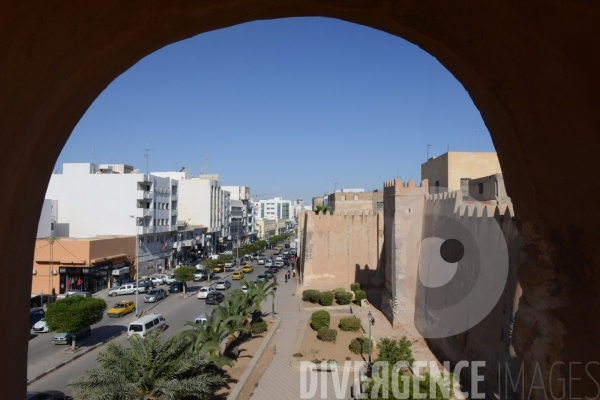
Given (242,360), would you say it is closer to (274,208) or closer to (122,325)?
(122,325)

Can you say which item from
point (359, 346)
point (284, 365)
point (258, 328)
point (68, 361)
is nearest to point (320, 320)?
point (258, 328)

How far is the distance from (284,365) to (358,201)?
102 ft

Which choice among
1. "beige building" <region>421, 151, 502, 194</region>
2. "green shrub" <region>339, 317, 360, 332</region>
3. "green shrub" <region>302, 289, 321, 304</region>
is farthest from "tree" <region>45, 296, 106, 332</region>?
"beige building" <region>421, 151, 502, 194</region>

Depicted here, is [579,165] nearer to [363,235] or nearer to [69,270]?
[363,235]

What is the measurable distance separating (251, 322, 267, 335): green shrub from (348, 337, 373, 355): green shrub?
4081 mm

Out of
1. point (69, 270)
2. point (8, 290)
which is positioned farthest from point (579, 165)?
point (69, 270)

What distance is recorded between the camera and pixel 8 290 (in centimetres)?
146

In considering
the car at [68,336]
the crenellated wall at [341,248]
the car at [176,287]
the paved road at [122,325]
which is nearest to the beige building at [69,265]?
the paved road at [122,325]

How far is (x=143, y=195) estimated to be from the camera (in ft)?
108

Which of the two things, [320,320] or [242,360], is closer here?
[242,360]

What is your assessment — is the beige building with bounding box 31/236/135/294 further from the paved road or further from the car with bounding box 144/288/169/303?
the car with bounding box 144/288/169/303

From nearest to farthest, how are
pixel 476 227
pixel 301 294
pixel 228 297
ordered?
1. pixel 476 227
2. pixel 228 297
3. pixel 301 294

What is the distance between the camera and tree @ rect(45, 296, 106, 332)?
15117mm

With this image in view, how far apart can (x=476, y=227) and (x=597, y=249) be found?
10.2m
